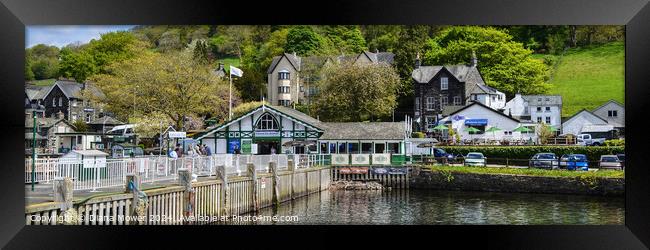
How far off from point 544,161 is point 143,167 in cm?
854

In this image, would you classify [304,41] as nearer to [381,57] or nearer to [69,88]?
[381,57]

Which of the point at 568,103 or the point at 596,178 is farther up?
the point at 568,103

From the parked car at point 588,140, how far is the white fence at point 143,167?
5.52 meters

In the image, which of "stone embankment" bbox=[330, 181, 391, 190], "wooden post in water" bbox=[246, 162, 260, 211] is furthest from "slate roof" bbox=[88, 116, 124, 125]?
"stone embankment" bbox=[330, 181, 391, 190]

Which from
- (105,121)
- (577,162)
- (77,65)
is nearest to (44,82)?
(77,65)

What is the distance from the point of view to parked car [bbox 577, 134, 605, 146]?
46.2 ft

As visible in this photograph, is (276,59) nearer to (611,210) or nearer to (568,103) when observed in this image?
(568,103)

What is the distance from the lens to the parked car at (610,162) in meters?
13.7

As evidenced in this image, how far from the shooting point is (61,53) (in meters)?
13.1

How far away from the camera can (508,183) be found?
1947 centimetres

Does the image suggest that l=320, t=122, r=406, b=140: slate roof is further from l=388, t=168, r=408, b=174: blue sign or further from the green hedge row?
l=388, t=168, r=408, b=174: blue sign

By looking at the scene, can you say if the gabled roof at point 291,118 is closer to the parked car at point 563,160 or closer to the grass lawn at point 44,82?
the grass lawn at point 44,82
